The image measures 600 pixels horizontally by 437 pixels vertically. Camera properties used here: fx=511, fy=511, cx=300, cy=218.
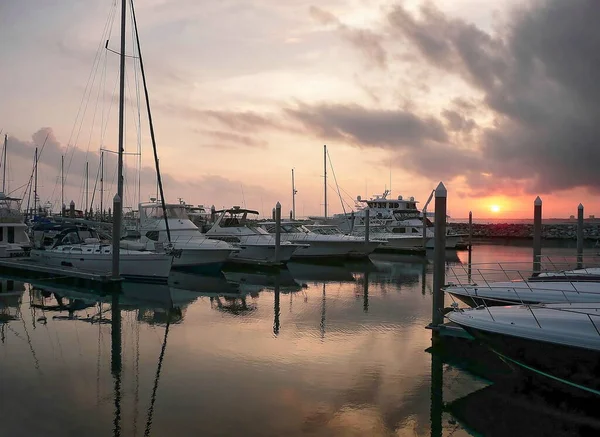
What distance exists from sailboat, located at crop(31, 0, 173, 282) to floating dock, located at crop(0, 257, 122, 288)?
362mm

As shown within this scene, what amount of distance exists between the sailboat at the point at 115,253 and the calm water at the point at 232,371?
2.65 meters

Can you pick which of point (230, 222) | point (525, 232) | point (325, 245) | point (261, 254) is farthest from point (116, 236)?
point (525, 232)

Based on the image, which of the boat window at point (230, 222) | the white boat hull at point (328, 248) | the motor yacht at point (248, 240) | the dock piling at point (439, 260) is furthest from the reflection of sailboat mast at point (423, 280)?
the boat window at point (230, 222)

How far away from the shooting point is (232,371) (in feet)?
29.9

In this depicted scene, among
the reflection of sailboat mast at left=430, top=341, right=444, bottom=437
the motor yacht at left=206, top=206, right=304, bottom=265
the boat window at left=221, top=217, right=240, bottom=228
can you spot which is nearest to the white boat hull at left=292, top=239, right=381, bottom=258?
the motor yacht at left=206, top=206, right=304, bottom=265

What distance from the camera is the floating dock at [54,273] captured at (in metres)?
17.9

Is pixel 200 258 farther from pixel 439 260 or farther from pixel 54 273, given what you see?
pixel 439 260

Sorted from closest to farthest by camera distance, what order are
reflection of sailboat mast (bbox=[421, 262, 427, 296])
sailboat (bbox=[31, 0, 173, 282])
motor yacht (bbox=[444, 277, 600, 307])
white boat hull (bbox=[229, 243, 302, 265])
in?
motor yacht (bbox=[444, 277, 600, 307]), sailboat (bbox=[31, 0, 173, 282]), reflection of sailboat mast (bbox=[421, 262, 427, 296]), white boat hull (bbox=[229, 243, 302, 265])

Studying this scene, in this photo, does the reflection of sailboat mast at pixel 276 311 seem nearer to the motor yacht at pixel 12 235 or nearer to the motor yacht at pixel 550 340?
the motor yacht at pixel 550 340

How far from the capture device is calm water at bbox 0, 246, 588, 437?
6.95 metres

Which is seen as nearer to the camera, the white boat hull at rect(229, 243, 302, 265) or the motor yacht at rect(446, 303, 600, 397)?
the motor yacht at rect(446, 303, 600, 397)

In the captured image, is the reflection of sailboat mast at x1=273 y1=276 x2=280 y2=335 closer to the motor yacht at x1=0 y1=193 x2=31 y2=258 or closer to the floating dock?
the floating dock

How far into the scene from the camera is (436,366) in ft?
31.0

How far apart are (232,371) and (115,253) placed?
10269mm
